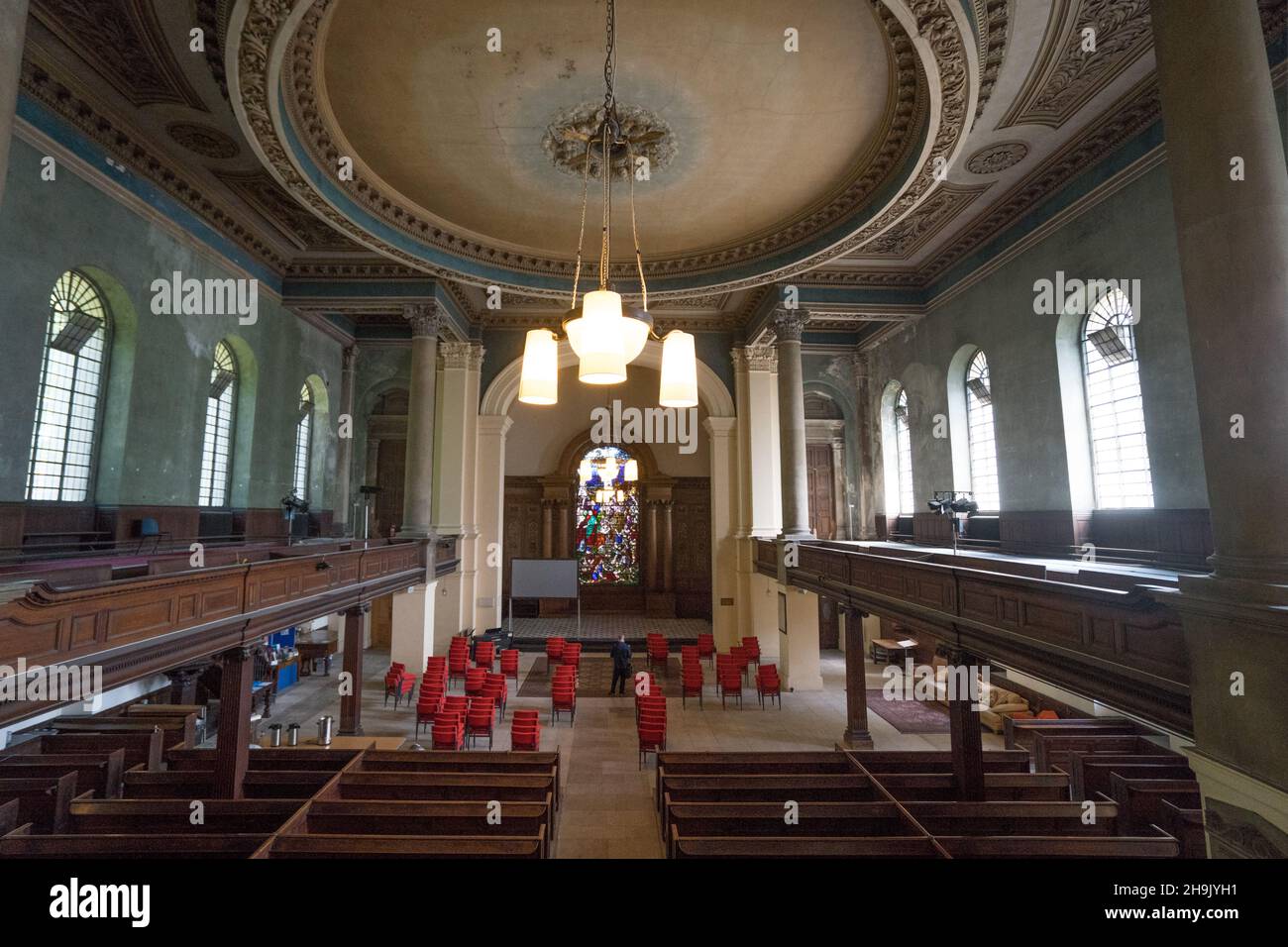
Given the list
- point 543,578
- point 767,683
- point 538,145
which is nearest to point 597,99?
point 538,145

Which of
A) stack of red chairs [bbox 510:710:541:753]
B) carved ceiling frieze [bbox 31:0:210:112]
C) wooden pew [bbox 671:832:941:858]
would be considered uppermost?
carved ceiling frieze [bbox 31:0:210:112]

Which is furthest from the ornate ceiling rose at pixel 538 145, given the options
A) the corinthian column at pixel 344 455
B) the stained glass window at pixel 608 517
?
the stained glass window at pixel 608 517

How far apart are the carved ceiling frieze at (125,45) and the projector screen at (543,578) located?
11.8m

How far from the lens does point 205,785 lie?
7430 millimetres

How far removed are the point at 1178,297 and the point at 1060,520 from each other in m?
3.66

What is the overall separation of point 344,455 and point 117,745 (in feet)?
33.6

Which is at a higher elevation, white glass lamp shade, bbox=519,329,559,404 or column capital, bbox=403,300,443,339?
column capital, bbox=403,300,443,339

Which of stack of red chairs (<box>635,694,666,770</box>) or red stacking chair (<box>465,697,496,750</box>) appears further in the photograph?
red stacking chair (<box>465,697,496,750</box>)

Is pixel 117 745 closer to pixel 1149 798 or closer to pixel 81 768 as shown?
pixel 81 768

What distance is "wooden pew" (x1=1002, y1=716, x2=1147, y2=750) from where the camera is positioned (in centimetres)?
919

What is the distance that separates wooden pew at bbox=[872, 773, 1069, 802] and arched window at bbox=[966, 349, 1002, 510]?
581 cm

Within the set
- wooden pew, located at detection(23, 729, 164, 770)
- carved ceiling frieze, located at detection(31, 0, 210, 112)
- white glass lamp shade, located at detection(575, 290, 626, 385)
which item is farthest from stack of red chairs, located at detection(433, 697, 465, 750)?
carved ceiling frieze, located at detection(31, 0, 210, 112)

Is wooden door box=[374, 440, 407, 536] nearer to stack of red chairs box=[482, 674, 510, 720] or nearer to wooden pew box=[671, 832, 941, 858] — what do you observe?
stack of red chairs box=[482, 674, 510, 720]
